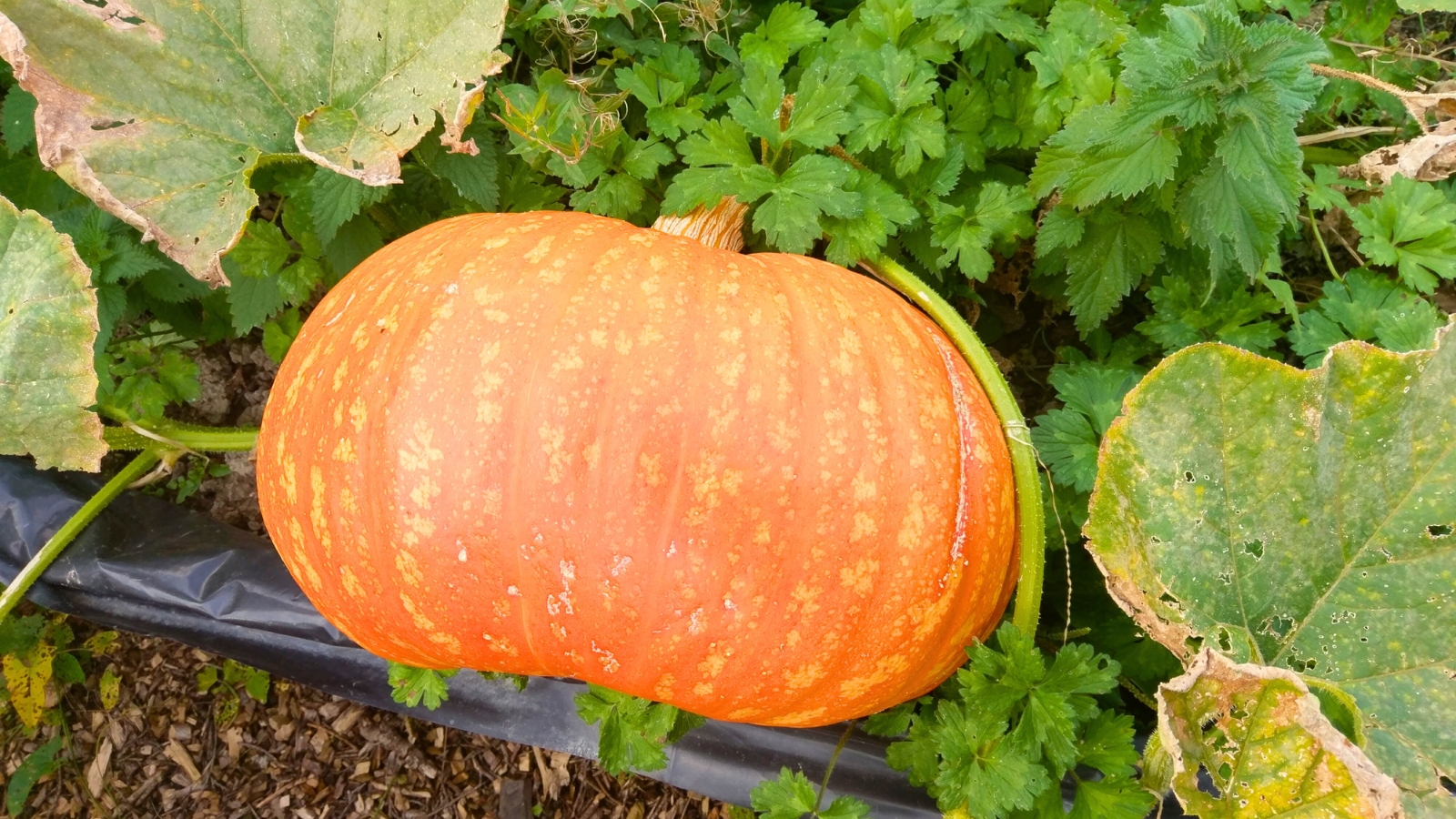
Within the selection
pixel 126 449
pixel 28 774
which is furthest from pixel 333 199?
pixel 28 774

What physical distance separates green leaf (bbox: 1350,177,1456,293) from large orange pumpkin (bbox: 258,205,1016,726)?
0.87 m

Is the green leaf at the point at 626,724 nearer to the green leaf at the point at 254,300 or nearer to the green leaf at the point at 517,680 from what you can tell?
the green leaf at the point at 517,680

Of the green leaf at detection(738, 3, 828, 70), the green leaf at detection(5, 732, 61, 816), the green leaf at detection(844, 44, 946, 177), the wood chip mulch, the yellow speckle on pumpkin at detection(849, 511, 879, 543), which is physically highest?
the green leaf at detection(738, 3, 828, 70)

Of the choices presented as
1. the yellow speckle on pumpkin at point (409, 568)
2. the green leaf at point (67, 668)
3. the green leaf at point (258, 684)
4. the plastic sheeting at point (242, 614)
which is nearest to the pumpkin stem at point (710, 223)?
the yellow speckle on pumpkin at point (409, 568)

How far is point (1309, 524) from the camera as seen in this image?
3.96 feet

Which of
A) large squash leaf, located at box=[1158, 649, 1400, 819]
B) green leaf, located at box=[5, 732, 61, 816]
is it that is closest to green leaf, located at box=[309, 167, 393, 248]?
large squash leaf, located at box=[1158, 649, 1400, 819]

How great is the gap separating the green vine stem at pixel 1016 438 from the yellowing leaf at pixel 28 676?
251cm

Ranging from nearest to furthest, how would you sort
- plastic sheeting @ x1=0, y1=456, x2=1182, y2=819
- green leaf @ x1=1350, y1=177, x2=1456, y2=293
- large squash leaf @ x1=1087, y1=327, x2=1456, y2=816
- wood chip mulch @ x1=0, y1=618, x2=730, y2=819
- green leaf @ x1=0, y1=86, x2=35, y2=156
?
A: 1. large squash leaf @ x1=1087, y1=327, x2=1456, y2=816
2. green leaf @ x1=1350, y1=177, x2=1456, y2=293
3. green leaf @ x1=0, y1=86, x2=35, y2=156
4. plastic sheeting @ x1=0, y1=456, x2=1182, y2=819
5. wood chip mulch @ x1=0, y1=618, x2=730, y2=819

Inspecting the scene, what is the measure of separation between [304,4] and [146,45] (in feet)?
0.81

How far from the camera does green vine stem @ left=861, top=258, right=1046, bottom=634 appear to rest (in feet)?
4.49

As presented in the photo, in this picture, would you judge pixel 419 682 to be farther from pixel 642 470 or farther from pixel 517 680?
pixel 642 470

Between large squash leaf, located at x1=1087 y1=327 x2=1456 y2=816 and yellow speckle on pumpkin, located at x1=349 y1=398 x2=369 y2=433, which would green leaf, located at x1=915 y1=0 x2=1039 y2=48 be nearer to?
large squash leaf, located at x1=1087 y1=327 x2=1456 y2=816

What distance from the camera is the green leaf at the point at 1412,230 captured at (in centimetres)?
161

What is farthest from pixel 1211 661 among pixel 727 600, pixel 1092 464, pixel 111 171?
pixel 111 171
